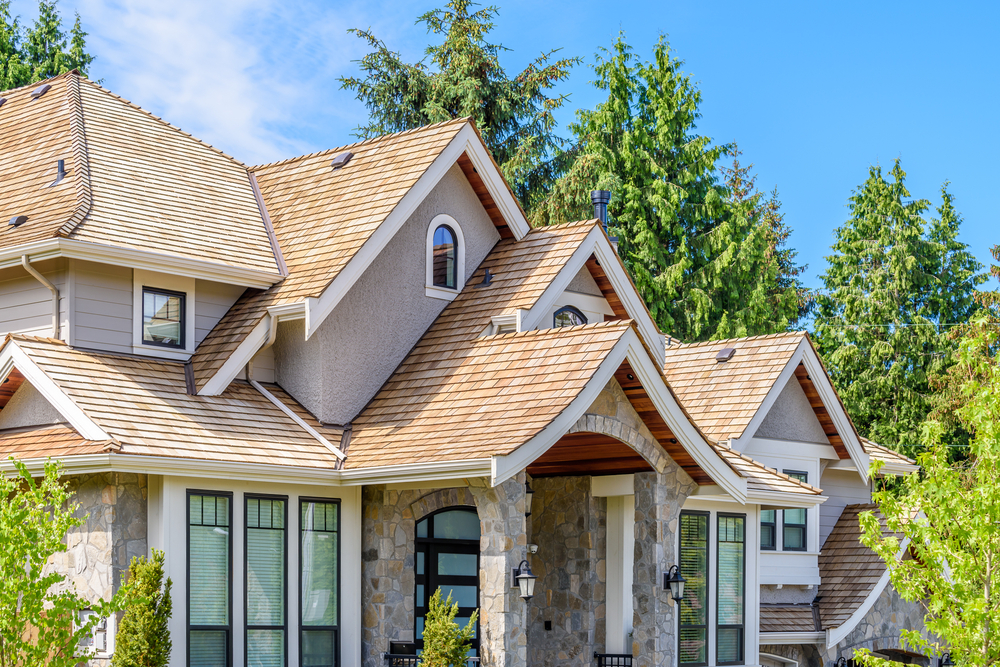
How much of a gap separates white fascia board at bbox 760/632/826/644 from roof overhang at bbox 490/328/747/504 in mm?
4846

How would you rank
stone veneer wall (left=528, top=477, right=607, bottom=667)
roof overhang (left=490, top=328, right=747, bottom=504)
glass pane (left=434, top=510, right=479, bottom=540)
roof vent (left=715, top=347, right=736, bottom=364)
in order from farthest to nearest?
1. roof vent (left=715, top=347, right=736, bottom=364)
2. stone veneer wall (left=528, top=477, right=607, bottom=667)
3. glass pane (left=434, top=510, right=479, bottom=540)
4. roof overhang (left=490, top=328, right=747, bottom=504)

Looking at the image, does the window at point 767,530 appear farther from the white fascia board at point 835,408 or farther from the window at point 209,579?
the window at point 209,579

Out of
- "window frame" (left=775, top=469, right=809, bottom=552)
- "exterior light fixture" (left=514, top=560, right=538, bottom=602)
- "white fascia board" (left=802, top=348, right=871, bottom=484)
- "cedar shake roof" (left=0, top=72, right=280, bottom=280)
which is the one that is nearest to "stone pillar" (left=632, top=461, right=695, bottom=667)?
"exterior light fixture" (left=514, top=560, right=538, bottom=602)

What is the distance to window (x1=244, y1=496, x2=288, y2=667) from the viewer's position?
14.7 meters

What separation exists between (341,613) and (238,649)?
1.58 metres

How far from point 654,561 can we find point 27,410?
784 centimetres

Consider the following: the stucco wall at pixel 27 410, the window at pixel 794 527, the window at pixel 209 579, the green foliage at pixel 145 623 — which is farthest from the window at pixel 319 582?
the window at pixel 794 527

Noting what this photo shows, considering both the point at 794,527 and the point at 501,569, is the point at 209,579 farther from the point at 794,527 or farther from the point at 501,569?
the point at 794,527

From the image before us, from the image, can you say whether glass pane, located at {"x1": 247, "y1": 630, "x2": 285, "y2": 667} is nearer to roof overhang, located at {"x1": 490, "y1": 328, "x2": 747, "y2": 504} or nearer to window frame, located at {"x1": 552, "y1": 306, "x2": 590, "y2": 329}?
roof overhang, located at {"x1": 490, "y1": 328, "x2": 747, "y2": 504}

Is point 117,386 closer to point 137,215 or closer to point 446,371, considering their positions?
point 137,215

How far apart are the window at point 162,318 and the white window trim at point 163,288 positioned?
0.17 ft

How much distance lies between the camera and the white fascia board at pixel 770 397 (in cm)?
2041

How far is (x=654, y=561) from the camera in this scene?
1606cm

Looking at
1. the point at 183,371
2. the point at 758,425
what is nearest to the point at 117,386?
the point at 183,371
